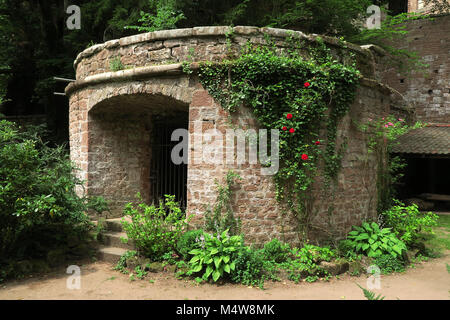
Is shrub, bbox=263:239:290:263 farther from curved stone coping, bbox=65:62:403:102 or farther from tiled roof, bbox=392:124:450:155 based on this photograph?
tiled roof, bbox=392:124:450:155

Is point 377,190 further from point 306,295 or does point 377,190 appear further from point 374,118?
point 306,295

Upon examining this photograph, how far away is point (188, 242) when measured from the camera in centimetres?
503

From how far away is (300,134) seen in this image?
209 inches

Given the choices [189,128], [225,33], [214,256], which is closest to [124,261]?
[214,256]

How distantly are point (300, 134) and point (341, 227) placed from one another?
A: 76.0 inches

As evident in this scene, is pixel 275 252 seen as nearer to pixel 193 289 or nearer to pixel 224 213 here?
pixel 224 213

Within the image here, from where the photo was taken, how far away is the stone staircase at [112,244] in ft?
18.2

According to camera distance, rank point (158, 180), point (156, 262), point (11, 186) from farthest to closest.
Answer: point (158, 180), point (156, 262), point (11, 186)

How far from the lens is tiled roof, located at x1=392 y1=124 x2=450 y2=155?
11141 millimetres

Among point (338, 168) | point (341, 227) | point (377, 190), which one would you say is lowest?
point (341, 227)

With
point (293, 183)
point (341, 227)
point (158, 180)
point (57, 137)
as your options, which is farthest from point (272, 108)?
point (57, 137)

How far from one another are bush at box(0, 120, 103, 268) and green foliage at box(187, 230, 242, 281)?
222cm

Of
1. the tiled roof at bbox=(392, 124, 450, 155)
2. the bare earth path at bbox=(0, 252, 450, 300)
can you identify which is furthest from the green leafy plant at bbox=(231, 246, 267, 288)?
the tiled roof at bbox=(392, 124, 450, 155)

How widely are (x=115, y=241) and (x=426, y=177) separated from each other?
12678 mm
